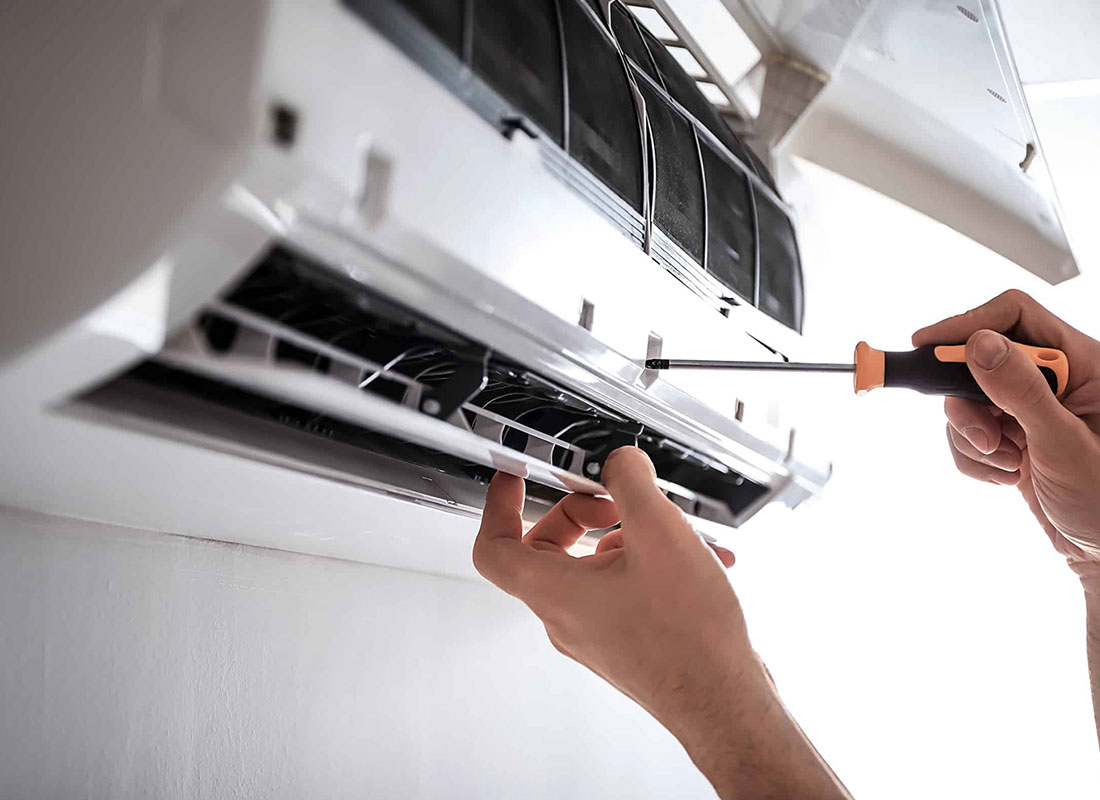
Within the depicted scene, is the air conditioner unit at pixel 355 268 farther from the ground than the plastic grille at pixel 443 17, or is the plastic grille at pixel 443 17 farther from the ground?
the plastic grille at pixel 443 17

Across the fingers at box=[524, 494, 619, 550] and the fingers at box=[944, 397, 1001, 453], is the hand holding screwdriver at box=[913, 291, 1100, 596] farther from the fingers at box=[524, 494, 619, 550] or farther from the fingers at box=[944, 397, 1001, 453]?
the fingers at box=[524, 494, 619, 550]

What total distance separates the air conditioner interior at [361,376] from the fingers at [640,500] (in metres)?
0.11

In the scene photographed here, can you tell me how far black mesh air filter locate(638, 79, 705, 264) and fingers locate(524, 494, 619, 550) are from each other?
281 mm

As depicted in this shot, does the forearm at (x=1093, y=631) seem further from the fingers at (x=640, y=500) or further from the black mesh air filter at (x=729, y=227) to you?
the fingers at (x=640, y=500)

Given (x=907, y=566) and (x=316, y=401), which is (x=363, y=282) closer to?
(x=316, y=401)

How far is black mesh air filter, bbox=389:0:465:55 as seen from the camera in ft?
1.95

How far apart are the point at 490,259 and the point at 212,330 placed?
191mm

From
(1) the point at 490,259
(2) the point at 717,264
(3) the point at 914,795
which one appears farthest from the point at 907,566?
(1) the point at 490,259

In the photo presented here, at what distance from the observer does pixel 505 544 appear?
2.70 feet

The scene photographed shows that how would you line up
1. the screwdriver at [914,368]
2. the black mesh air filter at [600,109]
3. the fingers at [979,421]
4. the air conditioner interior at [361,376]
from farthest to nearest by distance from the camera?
the fingers at [979,421] < the screwdriver at [914,368] < the black mesh air filter at [600,109] < the air conditioner interior at [361,376]

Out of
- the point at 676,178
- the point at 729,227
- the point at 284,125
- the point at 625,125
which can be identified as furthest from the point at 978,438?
the point at 284,125

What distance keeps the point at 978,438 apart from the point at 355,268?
34.7 inches

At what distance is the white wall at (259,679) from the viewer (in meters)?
0.89

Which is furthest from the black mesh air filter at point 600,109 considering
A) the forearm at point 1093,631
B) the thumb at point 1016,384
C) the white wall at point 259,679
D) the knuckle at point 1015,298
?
the forearm at point 1093,631
